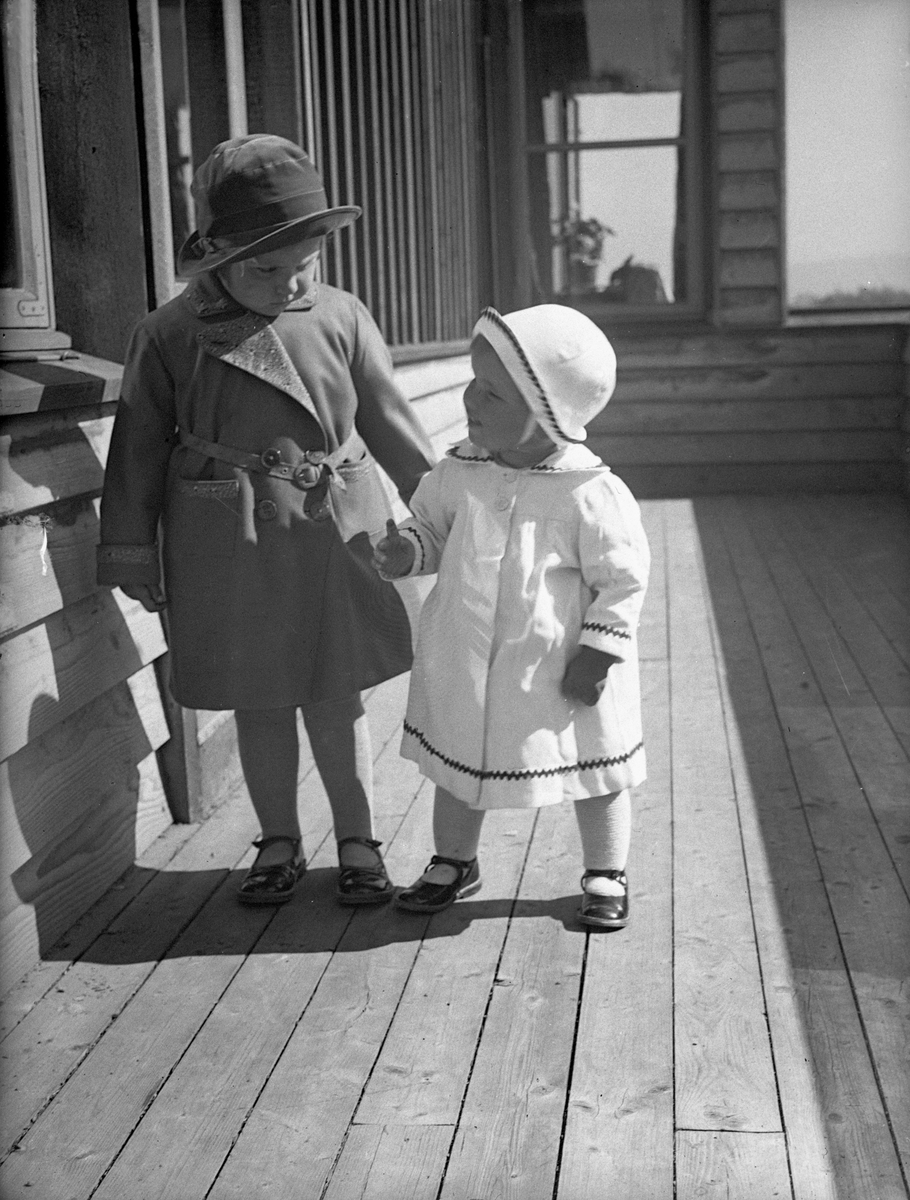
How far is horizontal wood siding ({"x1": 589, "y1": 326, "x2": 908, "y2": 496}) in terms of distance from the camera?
816cm

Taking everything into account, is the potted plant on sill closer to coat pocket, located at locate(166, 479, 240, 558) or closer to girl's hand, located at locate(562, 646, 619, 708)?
coat pocket, located at locate(166, 479, 240, 558)

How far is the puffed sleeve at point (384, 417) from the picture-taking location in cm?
269

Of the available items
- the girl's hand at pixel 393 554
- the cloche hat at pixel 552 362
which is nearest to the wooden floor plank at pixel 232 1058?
the girl's hand at pixel 393 554

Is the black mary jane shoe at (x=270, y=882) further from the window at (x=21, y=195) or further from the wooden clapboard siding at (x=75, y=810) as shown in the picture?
the window at (x=21, y=195)

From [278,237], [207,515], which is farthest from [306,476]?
[278,237]

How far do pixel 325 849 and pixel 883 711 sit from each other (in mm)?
1724

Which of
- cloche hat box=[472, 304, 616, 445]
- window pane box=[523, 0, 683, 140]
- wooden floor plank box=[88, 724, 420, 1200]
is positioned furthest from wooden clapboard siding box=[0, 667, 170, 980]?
window pane box=[523, 0, 683, 140]

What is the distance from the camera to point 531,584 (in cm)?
243

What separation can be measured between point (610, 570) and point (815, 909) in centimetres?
78

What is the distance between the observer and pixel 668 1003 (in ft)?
7.54

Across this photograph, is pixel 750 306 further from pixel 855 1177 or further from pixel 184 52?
pixel 855 1177

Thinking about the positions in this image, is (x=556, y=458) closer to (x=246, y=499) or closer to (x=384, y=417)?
(x=384, y=417)

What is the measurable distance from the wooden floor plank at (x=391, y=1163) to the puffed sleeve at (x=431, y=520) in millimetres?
969

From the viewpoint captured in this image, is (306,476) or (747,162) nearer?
(306,476)
